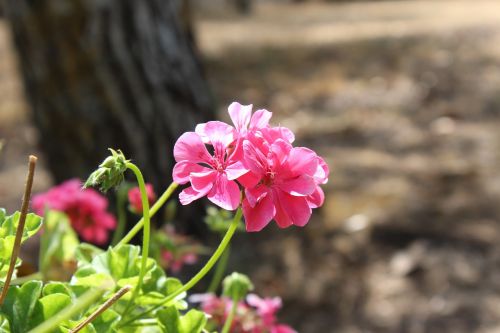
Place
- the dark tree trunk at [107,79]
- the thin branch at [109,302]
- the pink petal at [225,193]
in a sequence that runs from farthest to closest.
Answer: the dark tree trunk at [107,79], the pink petal at [225,193], the thin branch at [109,302]

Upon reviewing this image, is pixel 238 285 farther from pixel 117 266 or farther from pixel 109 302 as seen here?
pixel 109 302

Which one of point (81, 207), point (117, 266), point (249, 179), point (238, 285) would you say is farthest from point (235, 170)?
point (81, 207)

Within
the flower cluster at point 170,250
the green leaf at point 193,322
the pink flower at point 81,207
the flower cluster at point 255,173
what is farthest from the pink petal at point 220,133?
the pink flower at point 81,207

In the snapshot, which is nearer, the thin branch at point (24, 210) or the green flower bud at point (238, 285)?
the thin branch at point (24, 210)

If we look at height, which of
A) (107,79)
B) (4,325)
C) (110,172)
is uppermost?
(107,79)

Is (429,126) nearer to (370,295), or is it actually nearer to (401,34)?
(370,295)

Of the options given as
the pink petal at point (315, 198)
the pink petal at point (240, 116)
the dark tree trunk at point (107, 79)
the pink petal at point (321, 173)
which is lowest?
the pink petal at point (315, 198)

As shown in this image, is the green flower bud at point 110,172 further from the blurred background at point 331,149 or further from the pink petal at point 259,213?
the blurred background at point 331,149

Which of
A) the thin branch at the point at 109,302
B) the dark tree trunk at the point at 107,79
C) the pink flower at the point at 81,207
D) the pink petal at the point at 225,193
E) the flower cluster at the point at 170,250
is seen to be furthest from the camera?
the dark tree trunk at the point at 107,79
